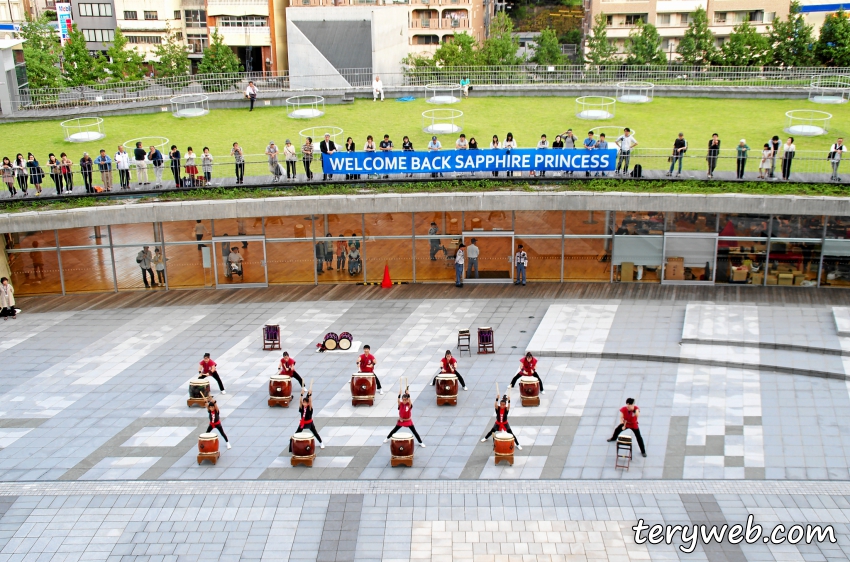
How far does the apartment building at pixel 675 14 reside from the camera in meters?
71.2

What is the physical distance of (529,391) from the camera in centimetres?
2369

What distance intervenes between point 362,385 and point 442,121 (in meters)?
17.7

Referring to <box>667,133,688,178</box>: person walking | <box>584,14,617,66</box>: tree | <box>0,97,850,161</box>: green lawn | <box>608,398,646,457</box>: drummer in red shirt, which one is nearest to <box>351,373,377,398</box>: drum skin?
<box>608,398,646,457</box>: drummer in red shirt

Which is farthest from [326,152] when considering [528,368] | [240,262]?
[528,368]

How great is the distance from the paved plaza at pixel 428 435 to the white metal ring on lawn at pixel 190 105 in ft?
40.7

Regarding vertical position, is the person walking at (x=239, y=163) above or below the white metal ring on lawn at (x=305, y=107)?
below

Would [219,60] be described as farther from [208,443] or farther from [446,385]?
[208,443]

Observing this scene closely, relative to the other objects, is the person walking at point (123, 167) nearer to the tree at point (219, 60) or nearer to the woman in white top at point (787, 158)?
the woman in white top at point (787, 158)

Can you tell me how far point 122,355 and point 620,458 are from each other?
1503 centimetres

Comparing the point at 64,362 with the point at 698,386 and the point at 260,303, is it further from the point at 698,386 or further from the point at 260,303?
the point at 698,386

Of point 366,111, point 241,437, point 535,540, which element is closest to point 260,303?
point 241,437

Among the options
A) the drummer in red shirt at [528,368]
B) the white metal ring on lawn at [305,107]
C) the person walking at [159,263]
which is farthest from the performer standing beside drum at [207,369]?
the white metal ring on lawn at [305,107]

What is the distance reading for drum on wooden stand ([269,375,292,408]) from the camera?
2384 cm

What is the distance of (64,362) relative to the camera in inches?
1057
